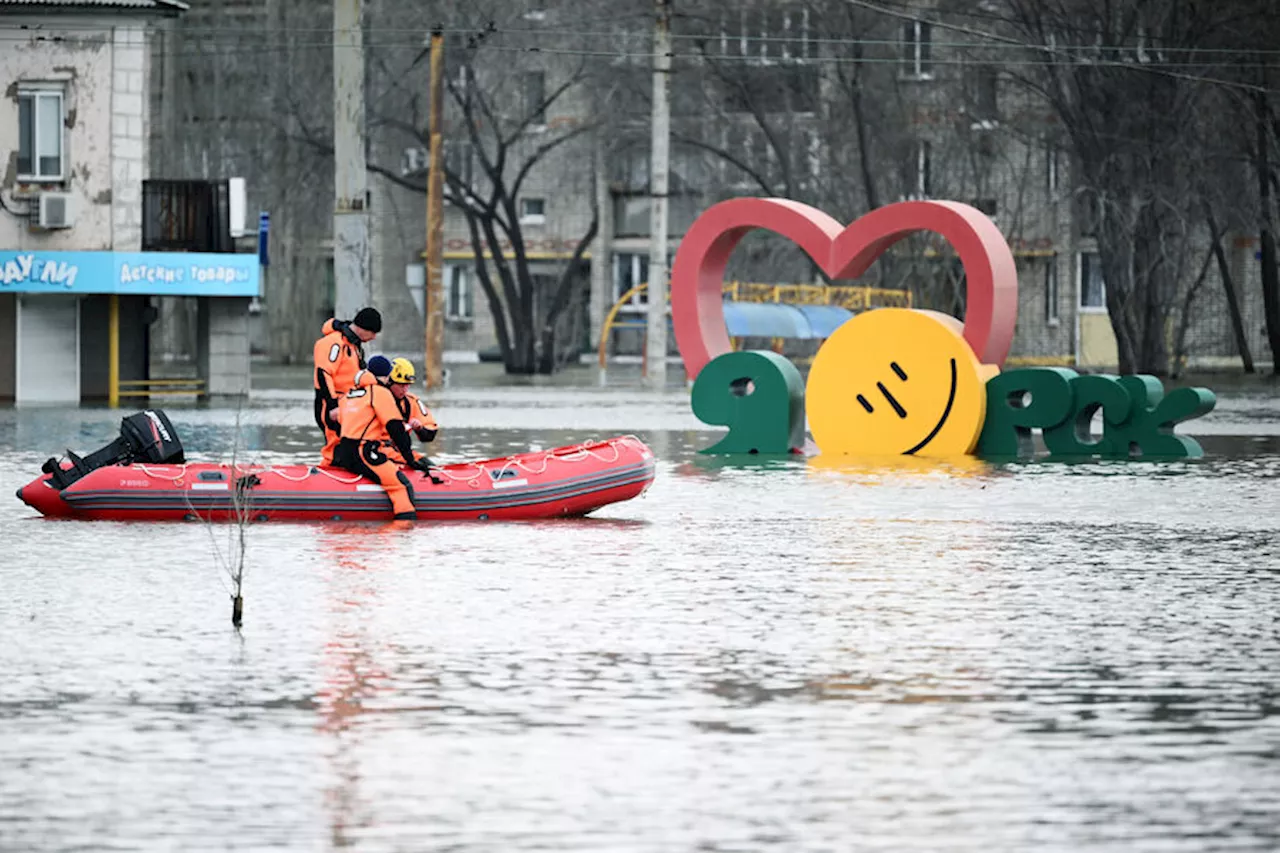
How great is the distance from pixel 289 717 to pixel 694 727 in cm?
168

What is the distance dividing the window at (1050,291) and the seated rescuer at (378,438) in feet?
202

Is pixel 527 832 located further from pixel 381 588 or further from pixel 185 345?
pixel 185 345

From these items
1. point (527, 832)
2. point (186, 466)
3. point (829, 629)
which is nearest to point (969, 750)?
point (527, 832)

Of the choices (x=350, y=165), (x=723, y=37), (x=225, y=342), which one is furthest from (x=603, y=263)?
(x=350, y=165)

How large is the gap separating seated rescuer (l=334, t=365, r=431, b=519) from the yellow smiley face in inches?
420

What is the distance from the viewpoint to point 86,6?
44094 millimetres

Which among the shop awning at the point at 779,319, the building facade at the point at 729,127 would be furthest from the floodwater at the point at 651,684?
the building facade at the point at 729,127

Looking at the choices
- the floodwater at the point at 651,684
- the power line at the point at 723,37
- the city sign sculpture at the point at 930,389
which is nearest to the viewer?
the floodwater at the point at 651,684

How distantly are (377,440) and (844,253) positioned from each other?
472 inches

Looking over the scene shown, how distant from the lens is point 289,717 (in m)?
10.3

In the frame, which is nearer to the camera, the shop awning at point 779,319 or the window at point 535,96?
the shop awning at point 779,319

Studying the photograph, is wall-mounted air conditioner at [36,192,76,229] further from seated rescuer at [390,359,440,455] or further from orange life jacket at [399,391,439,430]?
orange life jacket at [399,391,439,430]

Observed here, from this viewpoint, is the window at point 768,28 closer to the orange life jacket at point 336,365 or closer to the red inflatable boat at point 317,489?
the orange life jacket at point 336,365

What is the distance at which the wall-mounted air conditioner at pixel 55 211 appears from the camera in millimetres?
43844
